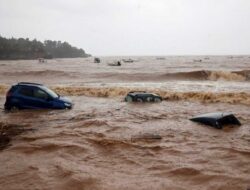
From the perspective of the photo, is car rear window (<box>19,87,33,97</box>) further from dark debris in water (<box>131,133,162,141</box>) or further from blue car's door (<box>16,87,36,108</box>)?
dark debris in water (<box>131,133,162,141</box>)

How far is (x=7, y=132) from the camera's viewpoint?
11.7 m

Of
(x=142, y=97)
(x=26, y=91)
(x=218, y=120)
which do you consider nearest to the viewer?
(x=218, y=120)

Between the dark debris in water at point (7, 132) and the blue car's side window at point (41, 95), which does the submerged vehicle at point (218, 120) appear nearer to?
the dark debris in water at point (7, 132)

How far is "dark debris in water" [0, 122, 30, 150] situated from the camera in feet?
33.8

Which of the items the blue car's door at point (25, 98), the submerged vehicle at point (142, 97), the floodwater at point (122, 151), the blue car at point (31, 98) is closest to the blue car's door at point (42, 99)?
the blue car at point (31, 98)

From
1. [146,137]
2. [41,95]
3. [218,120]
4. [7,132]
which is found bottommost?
[7,132]

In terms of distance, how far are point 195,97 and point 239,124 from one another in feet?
30.2

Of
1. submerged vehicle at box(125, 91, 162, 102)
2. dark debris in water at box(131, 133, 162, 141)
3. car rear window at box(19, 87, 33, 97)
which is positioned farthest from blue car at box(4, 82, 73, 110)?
dark debris in water at box(131, 133, 162, 141)

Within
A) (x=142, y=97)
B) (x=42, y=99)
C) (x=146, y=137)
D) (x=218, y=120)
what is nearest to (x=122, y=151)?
(x=146, y=137)

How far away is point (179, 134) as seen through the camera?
453 inches

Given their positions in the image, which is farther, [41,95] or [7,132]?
[41,95]

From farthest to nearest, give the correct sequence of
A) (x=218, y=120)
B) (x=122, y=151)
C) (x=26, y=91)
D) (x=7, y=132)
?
(x=26, y=91), (x=218, y=120), (x=7, y=132), (x=122, y=151)

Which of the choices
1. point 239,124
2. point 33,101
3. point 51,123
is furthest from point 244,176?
point 33,101

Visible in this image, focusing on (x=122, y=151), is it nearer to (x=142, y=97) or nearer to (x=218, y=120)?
(x=218, y=120)
